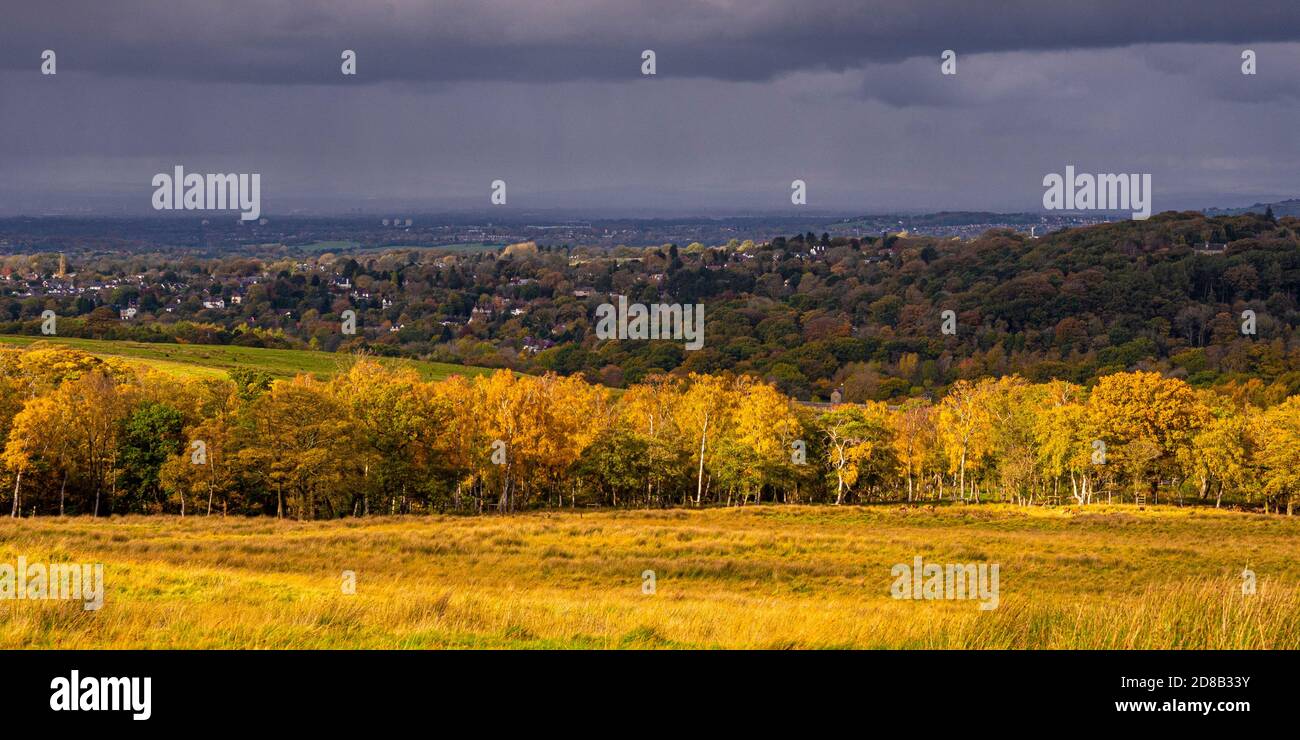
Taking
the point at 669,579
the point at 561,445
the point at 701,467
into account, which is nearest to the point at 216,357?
the point at 561,445

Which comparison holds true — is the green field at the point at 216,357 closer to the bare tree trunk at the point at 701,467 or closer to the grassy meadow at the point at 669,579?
the bare tree trunk at the point at 701,467

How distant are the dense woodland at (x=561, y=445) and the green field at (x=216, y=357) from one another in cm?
5075

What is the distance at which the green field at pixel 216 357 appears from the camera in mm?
131875

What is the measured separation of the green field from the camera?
132m

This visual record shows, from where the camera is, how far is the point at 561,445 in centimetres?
6512

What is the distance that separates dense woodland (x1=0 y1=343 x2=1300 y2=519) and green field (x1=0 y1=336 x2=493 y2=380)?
50.8 metres

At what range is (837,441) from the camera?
75.2 metres

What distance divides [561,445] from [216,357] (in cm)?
9858

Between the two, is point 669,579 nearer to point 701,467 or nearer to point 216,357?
point 701,467

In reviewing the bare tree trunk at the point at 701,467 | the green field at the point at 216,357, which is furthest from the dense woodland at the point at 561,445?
the green field at the point at 216,357

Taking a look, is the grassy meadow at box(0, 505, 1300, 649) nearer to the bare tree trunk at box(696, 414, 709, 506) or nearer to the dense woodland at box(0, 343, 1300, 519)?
the bare tree trunk at box(696, 414, 709, 506)

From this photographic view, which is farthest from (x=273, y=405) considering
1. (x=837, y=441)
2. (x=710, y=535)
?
(x=837, y=441)
